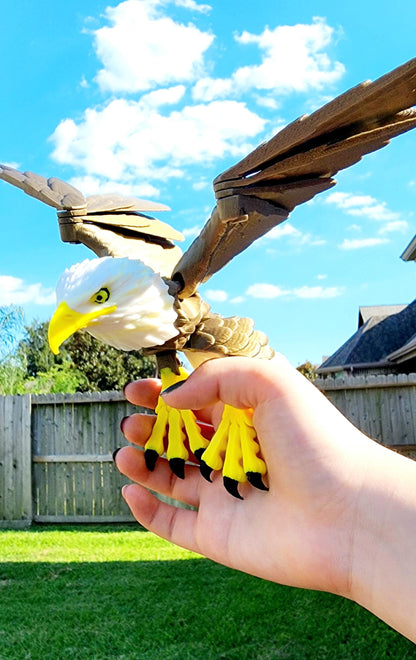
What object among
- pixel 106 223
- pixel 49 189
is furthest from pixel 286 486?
pixel 49 189

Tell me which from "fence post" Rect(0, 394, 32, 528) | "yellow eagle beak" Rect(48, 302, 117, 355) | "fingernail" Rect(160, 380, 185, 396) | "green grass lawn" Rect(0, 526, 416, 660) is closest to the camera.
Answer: "yellow eagle beak" Rect(48, 302, 117, 355)

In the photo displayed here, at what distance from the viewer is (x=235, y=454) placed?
170cm

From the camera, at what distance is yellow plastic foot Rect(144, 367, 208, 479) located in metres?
1.88

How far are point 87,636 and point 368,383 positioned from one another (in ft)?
13.1

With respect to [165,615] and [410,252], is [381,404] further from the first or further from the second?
[410,252]

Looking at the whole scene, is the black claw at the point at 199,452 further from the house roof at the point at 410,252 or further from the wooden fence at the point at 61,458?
the house roof at the point at 410,252

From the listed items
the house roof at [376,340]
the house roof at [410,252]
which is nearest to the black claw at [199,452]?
the house roof at [410,252]

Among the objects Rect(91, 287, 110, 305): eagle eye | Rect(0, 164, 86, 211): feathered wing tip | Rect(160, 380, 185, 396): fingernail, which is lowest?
Rect(160, 380, 185, 396): fingernail

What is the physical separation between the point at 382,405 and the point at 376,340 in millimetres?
10626

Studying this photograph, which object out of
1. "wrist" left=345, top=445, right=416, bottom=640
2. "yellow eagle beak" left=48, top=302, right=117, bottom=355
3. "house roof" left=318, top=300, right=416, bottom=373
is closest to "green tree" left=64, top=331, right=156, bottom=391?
"house roof" left=318, top=300, right=416, bottom=373

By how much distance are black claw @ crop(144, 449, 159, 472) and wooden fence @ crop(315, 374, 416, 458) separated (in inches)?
188

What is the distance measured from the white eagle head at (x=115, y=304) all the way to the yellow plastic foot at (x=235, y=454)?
12.6 inches

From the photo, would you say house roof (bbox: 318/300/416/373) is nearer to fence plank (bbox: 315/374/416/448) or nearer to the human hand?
fence plank (bbox: 315/374/416/448)

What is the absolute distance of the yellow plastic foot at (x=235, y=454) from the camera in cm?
165
